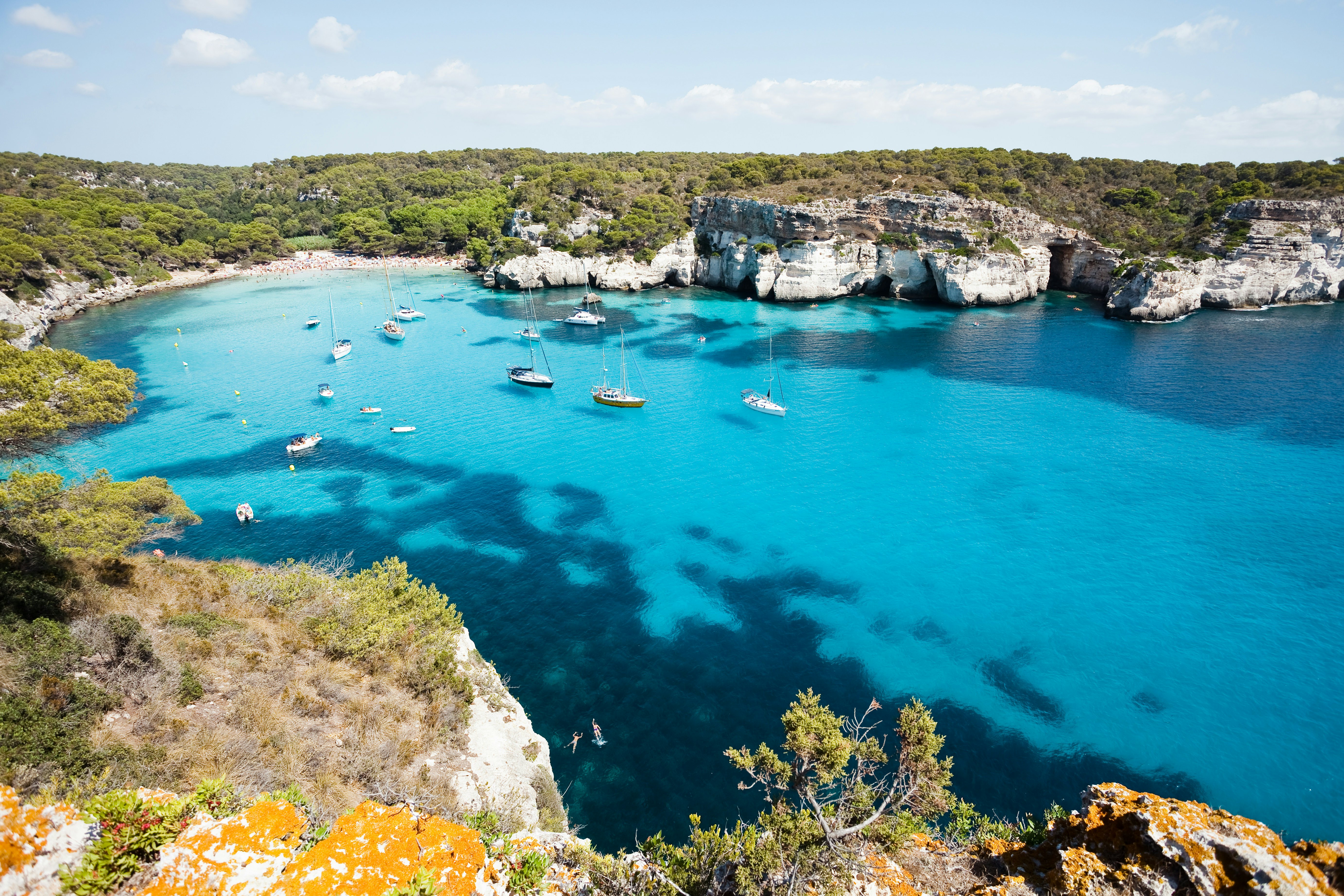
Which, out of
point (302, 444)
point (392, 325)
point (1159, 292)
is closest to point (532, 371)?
point (302, 444)

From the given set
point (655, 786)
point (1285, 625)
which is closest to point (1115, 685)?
point (1285, 625)

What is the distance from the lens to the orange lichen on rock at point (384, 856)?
22.5ft

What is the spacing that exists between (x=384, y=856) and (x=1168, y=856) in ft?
31.2

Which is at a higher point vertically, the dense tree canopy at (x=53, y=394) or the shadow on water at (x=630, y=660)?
the dense tree canopy at (x=53, y=394)

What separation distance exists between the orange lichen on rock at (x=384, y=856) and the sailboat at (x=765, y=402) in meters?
38.3

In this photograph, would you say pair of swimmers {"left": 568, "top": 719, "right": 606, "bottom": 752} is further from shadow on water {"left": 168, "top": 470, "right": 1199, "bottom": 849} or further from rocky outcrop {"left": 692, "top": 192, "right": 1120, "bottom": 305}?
rocky outcrop {"left": 692, "top": 192, "right": 1120, "bottom": 305}

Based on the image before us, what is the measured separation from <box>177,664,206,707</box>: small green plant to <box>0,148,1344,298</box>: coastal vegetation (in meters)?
78.8

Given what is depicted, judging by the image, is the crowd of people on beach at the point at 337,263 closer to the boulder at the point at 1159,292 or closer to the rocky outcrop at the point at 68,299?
the rocky outcrop at the point at 68,299

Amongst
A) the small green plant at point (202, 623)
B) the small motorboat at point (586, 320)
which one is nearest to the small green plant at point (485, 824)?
the small green plant at point (202, 623)

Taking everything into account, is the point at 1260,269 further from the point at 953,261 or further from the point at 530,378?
the point at 530,378

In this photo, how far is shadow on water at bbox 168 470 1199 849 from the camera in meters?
17.6

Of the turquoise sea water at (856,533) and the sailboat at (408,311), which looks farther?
the sailboat at (408,311)

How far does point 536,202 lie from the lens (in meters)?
94.2

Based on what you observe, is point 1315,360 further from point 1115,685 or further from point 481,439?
point 481,439
